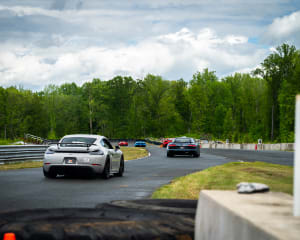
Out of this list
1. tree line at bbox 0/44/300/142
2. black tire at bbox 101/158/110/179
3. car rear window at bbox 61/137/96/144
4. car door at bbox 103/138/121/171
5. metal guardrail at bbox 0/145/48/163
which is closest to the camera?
black tire at bbox 101/158/110/179

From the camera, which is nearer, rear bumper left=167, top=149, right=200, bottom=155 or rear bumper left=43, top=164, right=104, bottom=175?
rear bumper left=43, top=164, right=104, bottom=175

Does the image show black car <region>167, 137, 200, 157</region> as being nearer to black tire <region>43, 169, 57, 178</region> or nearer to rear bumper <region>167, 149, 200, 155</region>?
rear bumper <region>167, 149, 200, 155</region>

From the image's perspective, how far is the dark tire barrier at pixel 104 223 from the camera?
4711 millimetres

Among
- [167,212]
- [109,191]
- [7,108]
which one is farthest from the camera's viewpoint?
[7,108]

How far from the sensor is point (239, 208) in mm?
3967

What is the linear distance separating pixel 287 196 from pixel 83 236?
1954 millimetres

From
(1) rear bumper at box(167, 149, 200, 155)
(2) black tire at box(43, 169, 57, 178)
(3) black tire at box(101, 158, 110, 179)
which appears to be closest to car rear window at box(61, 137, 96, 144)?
(3) black tire at box(101, 158, 110, 179)

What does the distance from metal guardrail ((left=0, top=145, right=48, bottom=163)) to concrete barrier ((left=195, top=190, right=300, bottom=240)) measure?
19.2 metres

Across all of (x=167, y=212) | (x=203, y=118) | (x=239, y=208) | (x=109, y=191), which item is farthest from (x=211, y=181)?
(x=203, y=118)

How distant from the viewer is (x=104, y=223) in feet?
16.6

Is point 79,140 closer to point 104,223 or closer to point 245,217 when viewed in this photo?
point 104,223

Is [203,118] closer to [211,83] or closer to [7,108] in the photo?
[211,83]

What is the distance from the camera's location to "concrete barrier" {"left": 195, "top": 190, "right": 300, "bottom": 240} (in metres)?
3.28

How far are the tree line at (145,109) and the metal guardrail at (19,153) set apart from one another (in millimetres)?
82734
